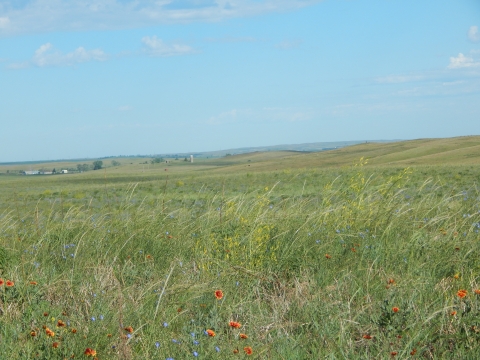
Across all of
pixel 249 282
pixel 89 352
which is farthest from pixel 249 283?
pixel 89 352

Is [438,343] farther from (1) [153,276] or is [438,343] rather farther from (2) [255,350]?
(1) [153,276]

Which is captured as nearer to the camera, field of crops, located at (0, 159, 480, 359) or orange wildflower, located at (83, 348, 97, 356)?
orange wildflower, located at (83, 348, 97, 356)

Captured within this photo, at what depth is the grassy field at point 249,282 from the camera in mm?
3600

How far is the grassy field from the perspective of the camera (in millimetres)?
3600

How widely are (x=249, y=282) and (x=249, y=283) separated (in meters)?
0.04

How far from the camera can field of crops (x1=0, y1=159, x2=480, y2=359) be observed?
3.60 metres

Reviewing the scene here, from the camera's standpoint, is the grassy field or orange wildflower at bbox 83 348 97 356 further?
the grassy field

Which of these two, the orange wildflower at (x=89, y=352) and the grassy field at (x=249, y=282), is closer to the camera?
the orange wildflower at (x=89, y=352)

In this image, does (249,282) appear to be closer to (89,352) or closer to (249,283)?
(249,283)

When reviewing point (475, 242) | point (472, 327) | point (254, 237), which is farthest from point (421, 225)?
point (472, 327)

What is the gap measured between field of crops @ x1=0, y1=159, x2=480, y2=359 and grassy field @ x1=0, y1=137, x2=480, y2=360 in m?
0.01

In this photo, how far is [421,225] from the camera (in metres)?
6.45

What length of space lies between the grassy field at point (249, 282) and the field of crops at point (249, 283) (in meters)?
0.01

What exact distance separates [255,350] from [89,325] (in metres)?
1.02
